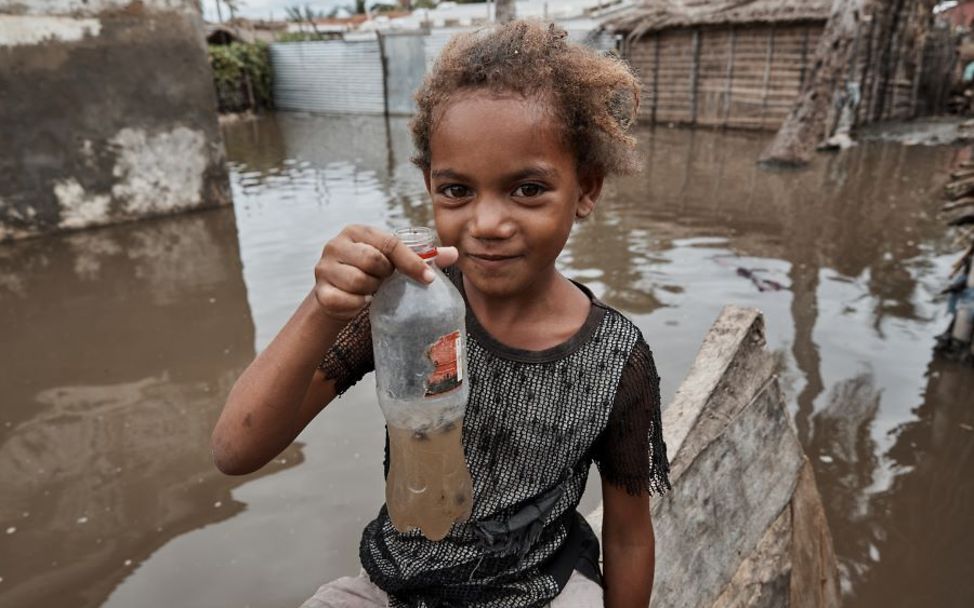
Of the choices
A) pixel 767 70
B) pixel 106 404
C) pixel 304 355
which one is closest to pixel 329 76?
pixel 767 70

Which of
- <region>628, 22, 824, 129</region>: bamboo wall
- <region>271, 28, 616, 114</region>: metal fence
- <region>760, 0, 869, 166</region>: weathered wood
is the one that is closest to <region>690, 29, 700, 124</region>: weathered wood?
<region>628, 22, 824, 129</region>: bamboo wall

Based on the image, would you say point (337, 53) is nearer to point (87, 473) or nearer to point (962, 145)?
point (962, 145)

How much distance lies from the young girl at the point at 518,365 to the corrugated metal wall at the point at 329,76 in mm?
19635

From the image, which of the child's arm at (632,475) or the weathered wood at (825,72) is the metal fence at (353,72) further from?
the child's arm at (632,475)

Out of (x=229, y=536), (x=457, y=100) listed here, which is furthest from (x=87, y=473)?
(x=457, y=100)

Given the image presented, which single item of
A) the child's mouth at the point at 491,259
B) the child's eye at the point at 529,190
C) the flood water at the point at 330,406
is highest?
the child's eye at the point at 529,190

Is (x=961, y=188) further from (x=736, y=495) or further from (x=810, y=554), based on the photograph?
(x=736, y=495)

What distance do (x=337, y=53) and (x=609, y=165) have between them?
21.3 metres

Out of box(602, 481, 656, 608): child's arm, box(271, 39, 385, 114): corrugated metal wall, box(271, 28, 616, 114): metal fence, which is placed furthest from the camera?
box(271, 39, 385, 114): corrugated metal wall

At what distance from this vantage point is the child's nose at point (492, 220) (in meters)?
1.10

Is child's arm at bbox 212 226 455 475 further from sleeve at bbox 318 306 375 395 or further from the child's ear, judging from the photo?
the child's ear

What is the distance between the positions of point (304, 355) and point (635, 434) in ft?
2.26

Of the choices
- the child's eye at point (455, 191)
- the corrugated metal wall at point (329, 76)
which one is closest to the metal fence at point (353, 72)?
the corrugated metal wall at point (329, 76)

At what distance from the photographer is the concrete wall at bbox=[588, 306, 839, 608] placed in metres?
1.89
